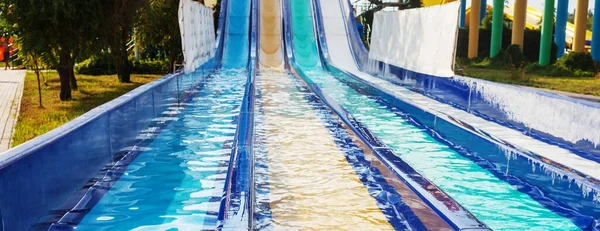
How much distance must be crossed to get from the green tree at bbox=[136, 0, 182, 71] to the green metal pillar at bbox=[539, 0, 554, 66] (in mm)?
8942

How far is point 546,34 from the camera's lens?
1599 centimetres

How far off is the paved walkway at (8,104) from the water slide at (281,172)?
4.65 ft

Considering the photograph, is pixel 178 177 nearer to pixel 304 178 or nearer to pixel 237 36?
pixel 304 178

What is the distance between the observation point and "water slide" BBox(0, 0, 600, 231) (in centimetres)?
326

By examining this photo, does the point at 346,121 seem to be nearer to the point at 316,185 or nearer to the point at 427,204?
the point at 316,185

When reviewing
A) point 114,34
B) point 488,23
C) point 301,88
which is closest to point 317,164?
point 301,88

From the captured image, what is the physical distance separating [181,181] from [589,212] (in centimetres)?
249

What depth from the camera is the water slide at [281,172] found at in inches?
128

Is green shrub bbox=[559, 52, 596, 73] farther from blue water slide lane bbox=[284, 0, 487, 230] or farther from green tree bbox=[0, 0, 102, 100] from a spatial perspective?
green tree bbox=[0, 0, 102, 100]

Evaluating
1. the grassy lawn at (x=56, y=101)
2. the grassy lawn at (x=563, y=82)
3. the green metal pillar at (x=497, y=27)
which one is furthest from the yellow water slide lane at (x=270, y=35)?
the green metal pillar at (x=497, y=27)

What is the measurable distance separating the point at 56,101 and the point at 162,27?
4.67m

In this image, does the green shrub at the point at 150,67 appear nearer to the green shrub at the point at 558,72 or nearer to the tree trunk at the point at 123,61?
the tree trunk at the point at 123,61

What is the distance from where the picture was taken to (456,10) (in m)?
7.45

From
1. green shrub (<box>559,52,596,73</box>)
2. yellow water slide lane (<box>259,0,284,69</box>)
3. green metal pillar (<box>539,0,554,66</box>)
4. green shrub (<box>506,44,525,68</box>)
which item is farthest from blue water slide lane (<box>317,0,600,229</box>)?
green metal pillar (<box>539,0,554,66</box>)
